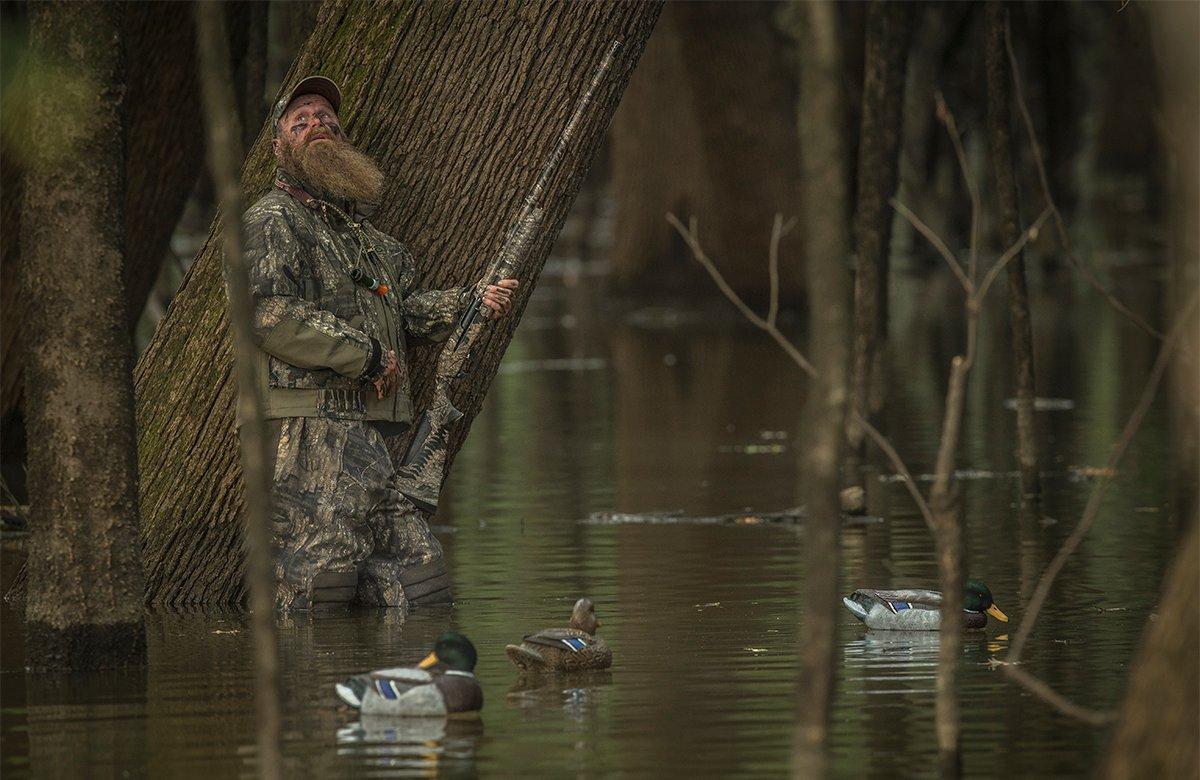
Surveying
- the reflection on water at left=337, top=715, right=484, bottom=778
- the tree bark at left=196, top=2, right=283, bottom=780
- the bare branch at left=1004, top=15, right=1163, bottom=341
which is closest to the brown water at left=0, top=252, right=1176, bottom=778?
the reflection on water at left=337, top=715, right=484, bottom=778

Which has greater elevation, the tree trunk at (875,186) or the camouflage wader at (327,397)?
the tree trunk at (875,186)

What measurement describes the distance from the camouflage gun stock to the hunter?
0.48ft

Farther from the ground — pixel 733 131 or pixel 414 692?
pixel 733 131

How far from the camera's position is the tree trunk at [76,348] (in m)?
7.55

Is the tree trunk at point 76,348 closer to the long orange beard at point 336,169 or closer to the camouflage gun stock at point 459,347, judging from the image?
the long orange beard at point 336,169

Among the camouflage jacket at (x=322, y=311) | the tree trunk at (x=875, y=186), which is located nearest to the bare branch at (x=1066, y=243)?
the tree trunk at (x=875, y=186)

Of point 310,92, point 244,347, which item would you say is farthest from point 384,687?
point 310,92

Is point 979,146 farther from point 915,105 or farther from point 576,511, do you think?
point 576,511

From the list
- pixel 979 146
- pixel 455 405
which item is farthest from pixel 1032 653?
pixel 979 146

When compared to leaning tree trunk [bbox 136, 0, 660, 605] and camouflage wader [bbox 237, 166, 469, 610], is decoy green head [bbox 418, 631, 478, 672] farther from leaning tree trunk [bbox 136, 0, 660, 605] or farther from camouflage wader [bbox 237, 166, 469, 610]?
leaning tree trunk [bbox 136, 0, 660, 605]

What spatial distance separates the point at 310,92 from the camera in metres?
9.06

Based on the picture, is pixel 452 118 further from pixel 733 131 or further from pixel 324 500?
pixel 733 131

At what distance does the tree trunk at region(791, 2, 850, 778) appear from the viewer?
523cm

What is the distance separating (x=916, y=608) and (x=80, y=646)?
9.46 ft
